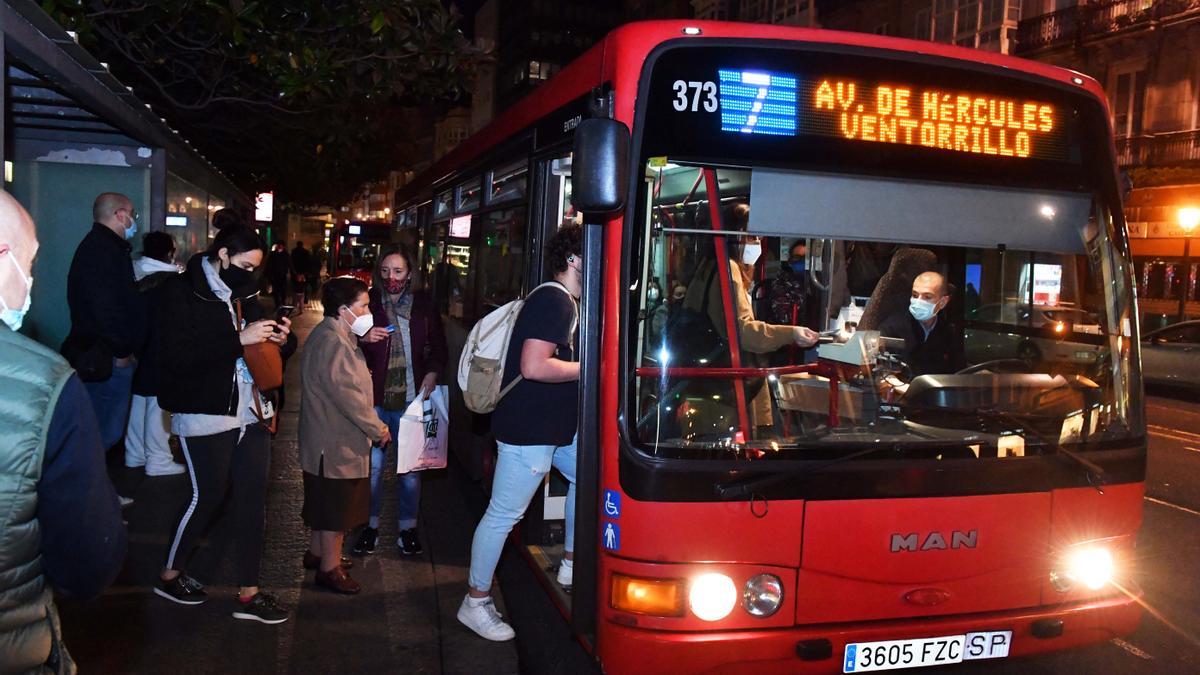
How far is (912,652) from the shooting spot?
388 centimetres

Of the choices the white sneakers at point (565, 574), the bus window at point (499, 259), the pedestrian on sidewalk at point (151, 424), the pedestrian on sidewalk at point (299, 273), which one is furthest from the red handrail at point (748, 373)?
the pedestrian on sidewalk at point (299, 273)

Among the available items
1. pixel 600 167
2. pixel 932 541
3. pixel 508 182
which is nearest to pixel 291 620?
pixel 508 182

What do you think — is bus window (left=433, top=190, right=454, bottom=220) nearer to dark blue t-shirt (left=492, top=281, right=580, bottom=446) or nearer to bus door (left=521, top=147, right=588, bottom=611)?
bus door (left=521, top=147, right=588, bottom=611)

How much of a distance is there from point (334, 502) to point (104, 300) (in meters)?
2.40

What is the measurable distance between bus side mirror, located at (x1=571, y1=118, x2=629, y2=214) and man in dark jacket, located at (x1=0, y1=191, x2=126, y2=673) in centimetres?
189

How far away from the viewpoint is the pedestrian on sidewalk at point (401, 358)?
235 inches

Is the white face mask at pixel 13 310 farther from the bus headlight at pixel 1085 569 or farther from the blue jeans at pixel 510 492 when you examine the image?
the bus headlight at pixel 1085 569

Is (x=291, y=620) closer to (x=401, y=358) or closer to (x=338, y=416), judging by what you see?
(x=338, y=416)

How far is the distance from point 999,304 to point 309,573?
3.97 meters

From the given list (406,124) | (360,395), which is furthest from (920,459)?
(406,124)

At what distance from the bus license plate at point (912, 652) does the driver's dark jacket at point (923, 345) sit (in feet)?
3.51

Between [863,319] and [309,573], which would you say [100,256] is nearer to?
[309,573]

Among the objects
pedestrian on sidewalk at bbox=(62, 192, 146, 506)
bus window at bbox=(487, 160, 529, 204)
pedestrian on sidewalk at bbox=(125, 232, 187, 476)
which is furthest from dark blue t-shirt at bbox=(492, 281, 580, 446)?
pedestrian on sidewalk at bbox=(125, 232, 187, 476)

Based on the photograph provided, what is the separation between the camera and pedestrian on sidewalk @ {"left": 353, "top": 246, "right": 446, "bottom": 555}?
19.6 ft
